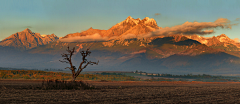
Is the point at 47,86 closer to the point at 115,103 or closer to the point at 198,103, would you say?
the point at 115,103

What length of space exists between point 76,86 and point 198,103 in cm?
2320

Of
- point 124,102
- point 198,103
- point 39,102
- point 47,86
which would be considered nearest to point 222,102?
point 198,103

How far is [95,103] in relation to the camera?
2752cm

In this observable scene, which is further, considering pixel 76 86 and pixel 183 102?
pixel 76 86

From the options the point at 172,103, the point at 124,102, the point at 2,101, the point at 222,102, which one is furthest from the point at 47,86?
the point at 222,102

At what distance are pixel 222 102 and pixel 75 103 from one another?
16.4m

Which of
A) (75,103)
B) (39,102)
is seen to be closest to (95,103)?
(75,103)

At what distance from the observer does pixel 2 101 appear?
27.5 metres

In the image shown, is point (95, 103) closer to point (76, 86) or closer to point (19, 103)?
point (19, 103)

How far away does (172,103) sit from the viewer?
28047 millimetres

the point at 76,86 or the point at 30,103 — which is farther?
the point at 76,86

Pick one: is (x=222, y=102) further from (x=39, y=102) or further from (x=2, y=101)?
(x=2, y=101)

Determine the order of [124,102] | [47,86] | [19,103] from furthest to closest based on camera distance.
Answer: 1. [47,86]
2. [124,102]
3. [19,103]

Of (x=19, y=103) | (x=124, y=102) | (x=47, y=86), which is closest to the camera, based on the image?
(x=19, y=103)
